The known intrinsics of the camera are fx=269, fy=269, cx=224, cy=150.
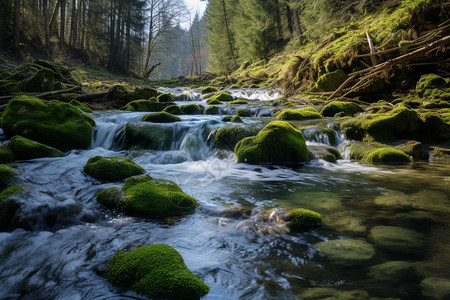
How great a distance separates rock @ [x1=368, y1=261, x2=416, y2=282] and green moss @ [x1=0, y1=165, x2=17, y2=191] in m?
4.71

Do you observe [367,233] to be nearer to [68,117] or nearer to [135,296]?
[135,296]

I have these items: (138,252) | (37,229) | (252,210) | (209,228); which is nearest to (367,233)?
(252,210)

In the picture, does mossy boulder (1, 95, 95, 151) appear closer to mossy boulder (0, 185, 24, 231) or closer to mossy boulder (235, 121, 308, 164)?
mossy boulder (0, 185, 24, 231)

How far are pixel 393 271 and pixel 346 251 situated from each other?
41 cm

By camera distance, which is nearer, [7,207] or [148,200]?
[7,207]

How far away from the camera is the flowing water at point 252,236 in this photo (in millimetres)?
2105

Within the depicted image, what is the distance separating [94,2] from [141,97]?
2197cm

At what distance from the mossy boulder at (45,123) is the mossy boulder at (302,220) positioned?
633 cm

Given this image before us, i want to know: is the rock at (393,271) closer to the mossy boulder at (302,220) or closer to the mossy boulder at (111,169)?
the mossy boulder at (302,220)

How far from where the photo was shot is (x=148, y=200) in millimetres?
3523

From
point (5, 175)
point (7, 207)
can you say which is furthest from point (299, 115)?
point (7, 207)

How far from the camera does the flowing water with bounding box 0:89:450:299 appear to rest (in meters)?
2.11

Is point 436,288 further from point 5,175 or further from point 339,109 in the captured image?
point 339,109

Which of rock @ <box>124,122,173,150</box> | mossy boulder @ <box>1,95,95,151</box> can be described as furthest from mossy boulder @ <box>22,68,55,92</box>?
rock @ <box>124,122,173,150</box>
